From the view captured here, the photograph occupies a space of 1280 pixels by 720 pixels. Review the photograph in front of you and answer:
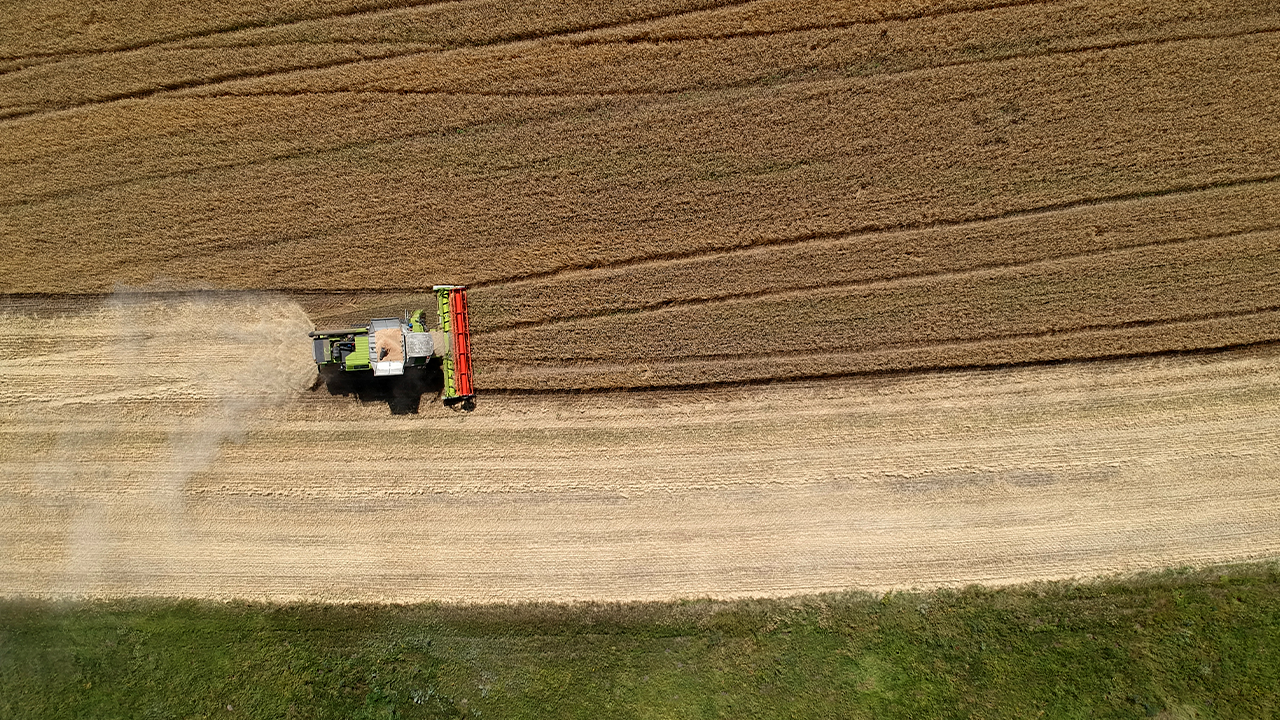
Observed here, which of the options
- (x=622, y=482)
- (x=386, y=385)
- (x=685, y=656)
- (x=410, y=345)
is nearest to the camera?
(x=410, y=345)

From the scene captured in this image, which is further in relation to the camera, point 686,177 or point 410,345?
point 686,177

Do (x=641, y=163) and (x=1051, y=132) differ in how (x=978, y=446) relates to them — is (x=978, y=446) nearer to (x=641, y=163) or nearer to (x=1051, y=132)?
(x=1051, y=132)

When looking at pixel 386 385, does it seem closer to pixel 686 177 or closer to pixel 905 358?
pixel 686 177

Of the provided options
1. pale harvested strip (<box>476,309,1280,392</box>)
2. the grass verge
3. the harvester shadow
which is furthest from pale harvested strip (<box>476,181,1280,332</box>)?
the grass verge

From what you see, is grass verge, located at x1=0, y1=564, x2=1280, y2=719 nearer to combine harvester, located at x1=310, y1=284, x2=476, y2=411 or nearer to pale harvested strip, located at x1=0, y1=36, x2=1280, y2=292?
combine harvester, located at x1=310, y1=284, x2=476, y2=411

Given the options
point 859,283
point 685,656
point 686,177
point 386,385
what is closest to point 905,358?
point 859,283

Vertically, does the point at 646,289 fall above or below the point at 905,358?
above

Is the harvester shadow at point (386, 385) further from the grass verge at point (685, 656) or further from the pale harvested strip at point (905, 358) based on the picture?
the grass verge at point (685, 656)
